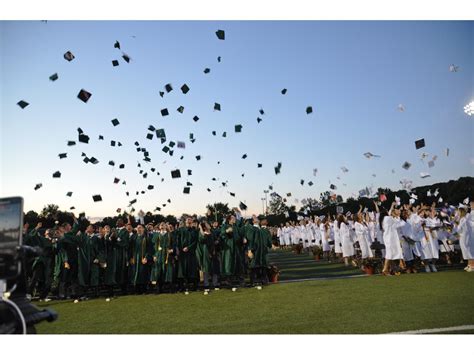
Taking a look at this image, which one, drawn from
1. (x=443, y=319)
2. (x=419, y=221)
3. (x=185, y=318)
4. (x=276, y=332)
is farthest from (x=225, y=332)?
(x=419, y=221)

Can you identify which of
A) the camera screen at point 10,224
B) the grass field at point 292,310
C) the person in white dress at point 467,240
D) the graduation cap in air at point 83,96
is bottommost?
the grass field at point 292,310

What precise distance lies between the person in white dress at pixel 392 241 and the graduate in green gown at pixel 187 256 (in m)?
6.26

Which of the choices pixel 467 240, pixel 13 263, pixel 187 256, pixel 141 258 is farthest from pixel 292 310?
pixel 467 240

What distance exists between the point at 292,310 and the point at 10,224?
548 centimetres

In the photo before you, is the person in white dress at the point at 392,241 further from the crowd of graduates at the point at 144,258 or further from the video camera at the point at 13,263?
the video camera at the point at 13,263

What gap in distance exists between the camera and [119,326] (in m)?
6.66

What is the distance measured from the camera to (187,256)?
11594 millimetres

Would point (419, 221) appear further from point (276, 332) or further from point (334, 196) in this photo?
point (276, 332)

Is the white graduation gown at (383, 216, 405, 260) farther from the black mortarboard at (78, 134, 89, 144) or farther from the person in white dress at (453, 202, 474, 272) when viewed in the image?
the black mortarboard at (78, 134, 89, 144)

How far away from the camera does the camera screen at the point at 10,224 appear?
305 cm

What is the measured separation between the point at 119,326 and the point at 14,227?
4.25 m

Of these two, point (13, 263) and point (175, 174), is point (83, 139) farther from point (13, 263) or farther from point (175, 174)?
point (13, 263)

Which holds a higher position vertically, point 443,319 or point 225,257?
point 225,257

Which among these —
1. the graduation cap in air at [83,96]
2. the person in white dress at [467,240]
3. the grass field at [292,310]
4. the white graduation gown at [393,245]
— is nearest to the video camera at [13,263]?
the grass field at [292,310]
